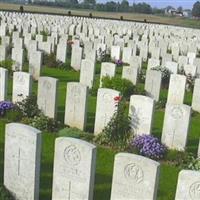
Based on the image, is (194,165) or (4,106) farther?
(4,106)

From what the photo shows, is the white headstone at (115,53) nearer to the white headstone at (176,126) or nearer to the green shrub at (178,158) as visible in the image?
the white headstone at (176,126)

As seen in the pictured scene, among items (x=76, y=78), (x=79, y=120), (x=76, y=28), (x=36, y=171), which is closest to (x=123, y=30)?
(x=76, y=28)

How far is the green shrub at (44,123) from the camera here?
1054 cm

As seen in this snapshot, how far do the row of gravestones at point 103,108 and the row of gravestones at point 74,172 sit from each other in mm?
3468

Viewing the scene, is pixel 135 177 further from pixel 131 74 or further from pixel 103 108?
pixel 131 74

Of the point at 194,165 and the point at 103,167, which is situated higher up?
the point at 194,165

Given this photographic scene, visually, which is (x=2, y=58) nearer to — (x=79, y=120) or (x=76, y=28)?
(x=79, y=120)

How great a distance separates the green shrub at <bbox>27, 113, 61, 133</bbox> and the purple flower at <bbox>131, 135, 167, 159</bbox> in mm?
1958

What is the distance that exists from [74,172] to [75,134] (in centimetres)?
324

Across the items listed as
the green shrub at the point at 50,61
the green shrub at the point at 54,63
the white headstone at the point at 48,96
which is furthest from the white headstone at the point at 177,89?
the green shrub at the point at 50,61

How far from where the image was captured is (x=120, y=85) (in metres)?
13.5

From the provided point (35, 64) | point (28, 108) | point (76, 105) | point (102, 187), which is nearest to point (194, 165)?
point (102, 187)

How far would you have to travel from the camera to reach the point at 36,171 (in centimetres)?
708

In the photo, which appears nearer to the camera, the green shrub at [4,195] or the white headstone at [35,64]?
the green shrub at [4,195]
